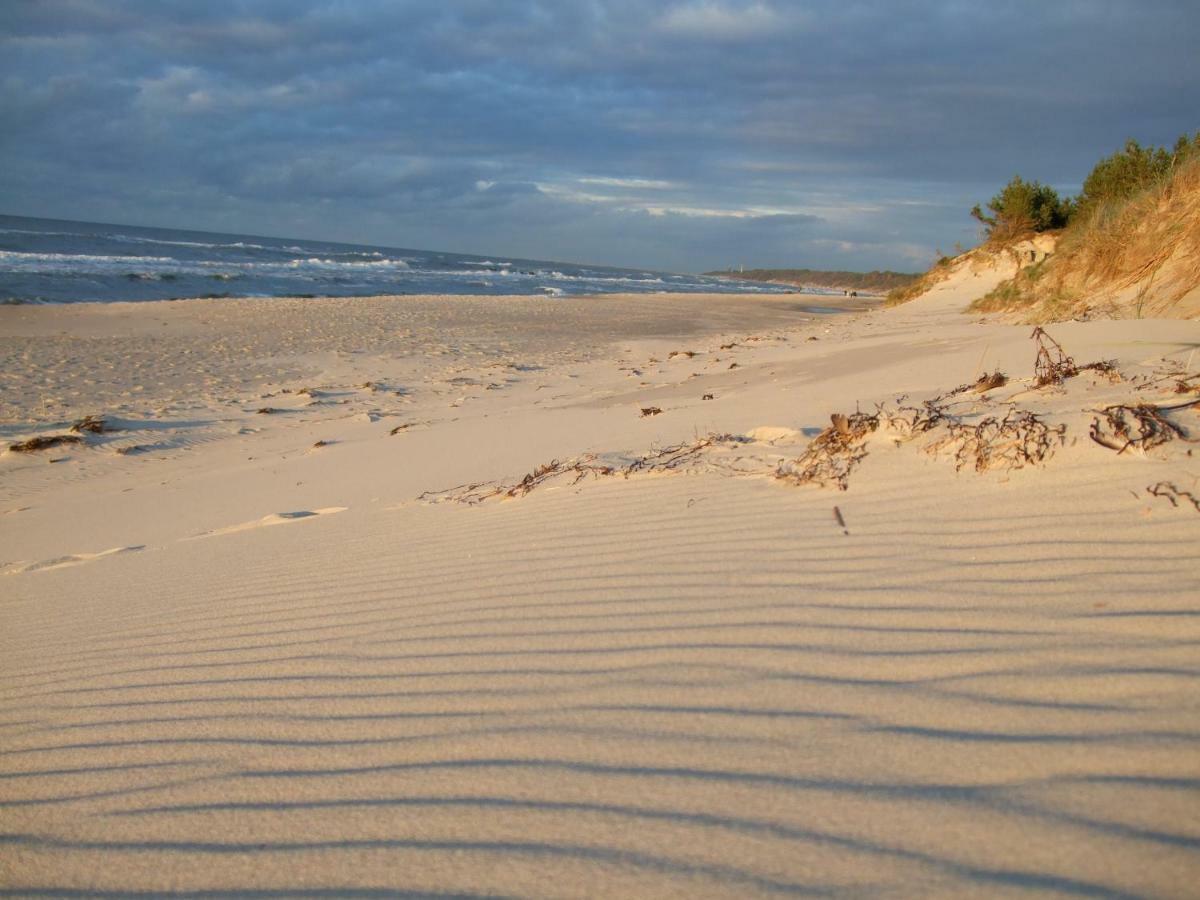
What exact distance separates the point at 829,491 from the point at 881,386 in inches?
125

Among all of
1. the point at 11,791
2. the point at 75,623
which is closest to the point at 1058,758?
the point at 11,791

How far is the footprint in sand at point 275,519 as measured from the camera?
17.4ft

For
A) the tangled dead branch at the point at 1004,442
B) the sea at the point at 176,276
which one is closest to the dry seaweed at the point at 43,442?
the tangled dead branch at the point at 1004,442

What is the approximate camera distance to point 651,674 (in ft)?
7.61

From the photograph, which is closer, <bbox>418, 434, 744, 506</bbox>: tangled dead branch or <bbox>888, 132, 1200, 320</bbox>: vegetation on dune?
<bbox>418, 434, 744, 506</bbox>: tangled dead branch

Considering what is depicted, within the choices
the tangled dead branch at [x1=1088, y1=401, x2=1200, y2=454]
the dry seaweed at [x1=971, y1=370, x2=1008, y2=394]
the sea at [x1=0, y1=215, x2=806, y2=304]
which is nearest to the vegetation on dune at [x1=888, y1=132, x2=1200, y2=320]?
the dry seaweed at [x1=971, y1=370, x2=1008, y2=394]

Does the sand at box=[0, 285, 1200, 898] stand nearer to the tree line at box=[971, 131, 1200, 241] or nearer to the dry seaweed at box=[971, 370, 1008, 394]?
the dry seaweed at box=[971, 370, 1008, 394]

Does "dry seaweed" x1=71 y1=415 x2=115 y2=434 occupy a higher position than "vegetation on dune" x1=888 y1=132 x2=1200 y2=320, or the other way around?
"vegetation on dune" x1=888 y1=132 x2=1200 y2=320

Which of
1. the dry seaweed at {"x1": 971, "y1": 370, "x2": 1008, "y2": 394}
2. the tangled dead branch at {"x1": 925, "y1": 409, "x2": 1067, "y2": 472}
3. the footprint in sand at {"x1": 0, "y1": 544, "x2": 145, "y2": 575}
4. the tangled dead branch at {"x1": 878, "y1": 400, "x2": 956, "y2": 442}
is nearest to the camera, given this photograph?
the tangled dead branch at {"x1": 925, "y1": 409, "x2": 1067, "y2": 472}

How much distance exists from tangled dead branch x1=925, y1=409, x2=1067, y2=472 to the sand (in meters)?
0.02

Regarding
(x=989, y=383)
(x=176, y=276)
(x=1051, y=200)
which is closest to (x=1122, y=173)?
(x=1051, y=200)

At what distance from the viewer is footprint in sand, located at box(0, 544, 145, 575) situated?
4977mm

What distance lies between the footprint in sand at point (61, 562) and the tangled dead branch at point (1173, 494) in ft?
17.6

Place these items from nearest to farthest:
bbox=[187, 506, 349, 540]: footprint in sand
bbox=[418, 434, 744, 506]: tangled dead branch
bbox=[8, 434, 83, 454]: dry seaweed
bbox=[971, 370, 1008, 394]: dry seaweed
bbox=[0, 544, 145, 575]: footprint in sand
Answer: bbox=[418, 434, 744, 506]: tangled dead branch < bbox=[971, 370, 1008, 394]: dry seaweed < bbox=[0, 544, 145, 575]: footprint in sand < bbox=[187, 506, 349, 540]: footprint in sand < bbox=[8, 434, 83, 454]: dry seaweed
